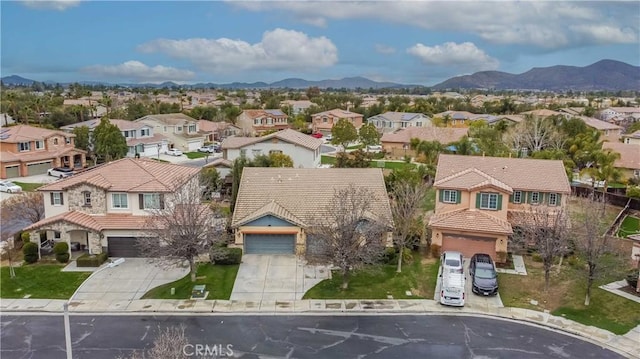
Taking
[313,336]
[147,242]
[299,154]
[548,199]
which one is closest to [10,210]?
[147,242]

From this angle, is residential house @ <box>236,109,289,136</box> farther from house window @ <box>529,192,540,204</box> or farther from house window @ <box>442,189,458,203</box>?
house window @ <box>529,192,540,204</box>

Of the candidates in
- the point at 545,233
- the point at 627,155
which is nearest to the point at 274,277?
the point at 545,233

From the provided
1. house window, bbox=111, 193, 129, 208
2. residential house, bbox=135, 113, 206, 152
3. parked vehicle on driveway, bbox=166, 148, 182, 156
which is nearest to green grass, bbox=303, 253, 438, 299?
house window, bbox=111, 193, 129, 208

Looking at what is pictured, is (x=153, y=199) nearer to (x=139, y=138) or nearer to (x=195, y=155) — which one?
(x=195, y=155)

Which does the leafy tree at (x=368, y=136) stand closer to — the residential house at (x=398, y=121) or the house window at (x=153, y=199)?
the residential house at (x=398, y=121)

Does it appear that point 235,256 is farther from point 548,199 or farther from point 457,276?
point 548,199

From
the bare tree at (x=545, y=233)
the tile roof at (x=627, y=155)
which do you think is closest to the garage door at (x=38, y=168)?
the bare tree at (x=545, y=233)
